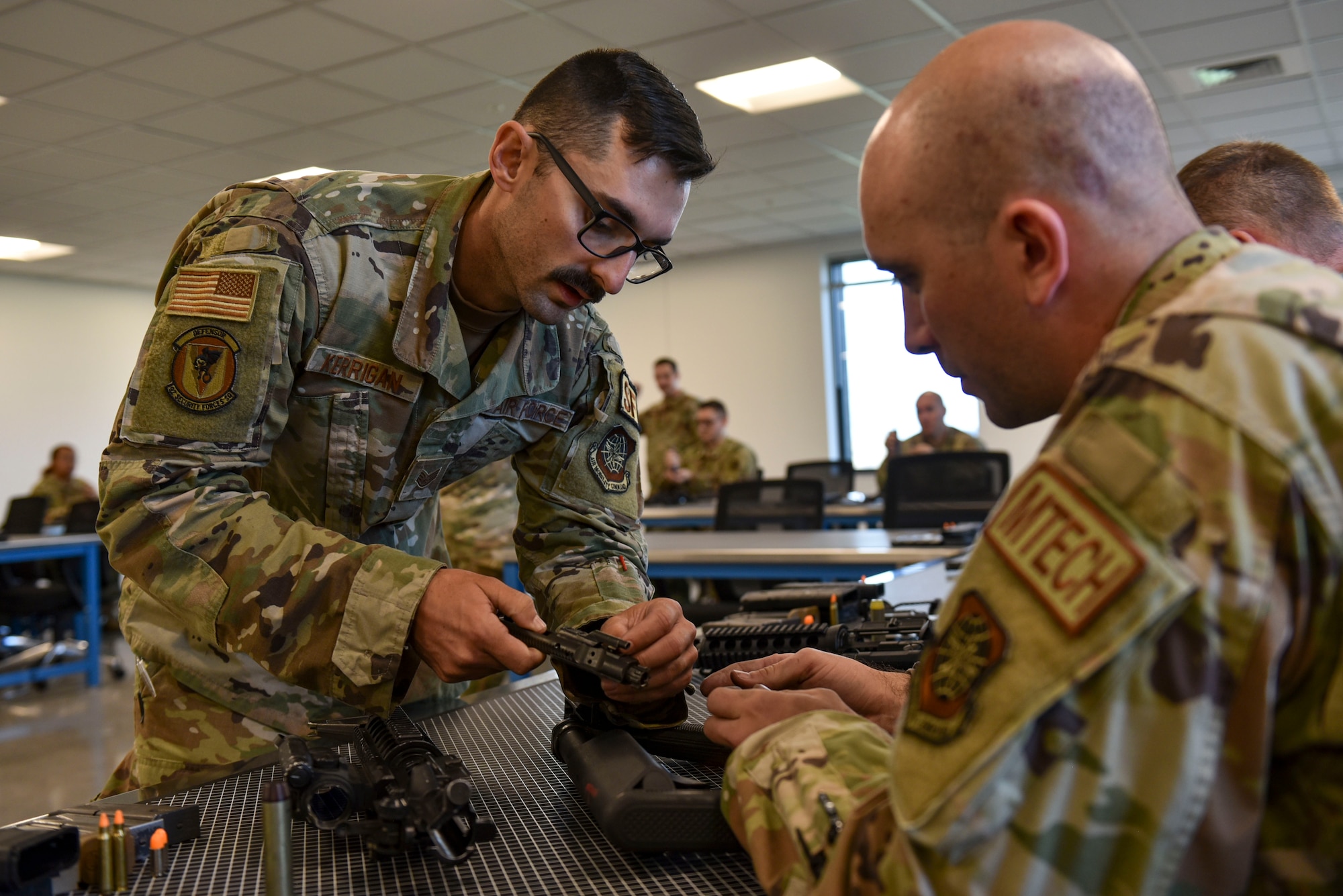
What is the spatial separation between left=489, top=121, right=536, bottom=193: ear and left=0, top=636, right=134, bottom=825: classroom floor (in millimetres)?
2680

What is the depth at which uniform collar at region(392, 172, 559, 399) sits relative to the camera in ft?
4.55

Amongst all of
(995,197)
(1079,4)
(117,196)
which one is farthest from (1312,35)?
(117,196)

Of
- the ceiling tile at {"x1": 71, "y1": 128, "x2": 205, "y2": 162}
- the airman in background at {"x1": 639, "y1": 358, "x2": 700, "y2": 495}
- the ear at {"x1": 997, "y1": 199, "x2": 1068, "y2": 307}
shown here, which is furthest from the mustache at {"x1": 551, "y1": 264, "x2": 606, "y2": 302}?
the airman in background at {"x1": 639, "y1": 358, "x2": 700, "y2": 495}

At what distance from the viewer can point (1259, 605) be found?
0.51 m

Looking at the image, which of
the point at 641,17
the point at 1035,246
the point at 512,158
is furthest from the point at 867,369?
the point at 1035,246

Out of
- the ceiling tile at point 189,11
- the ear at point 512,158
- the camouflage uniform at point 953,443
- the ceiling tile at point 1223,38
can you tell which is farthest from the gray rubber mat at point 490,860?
the camouflage uniform at point 953,443

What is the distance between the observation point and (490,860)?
833 mm

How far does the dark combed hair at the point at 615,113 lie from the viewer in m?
1.35

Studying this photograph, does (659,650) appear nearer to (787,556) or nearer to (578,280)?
(578,280)

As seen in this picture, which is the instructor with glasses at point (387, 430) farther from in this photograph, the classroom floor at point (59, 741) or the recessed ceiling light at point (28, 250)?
the recessed ceiling light at point (28, 250)

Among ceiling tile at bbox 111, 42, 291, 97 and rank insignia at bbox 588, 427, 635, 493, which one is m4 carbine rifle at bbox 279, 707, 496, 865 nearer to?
rank insignia at bbox 588, 427, 635, 493

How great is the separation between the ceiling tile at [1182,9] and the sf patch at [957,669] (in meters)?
4.54

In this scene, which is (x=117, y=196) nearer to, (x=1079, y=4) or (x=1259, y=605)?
(x=1079, y=4)

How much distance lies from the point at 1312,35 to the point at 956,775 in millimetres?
5510
